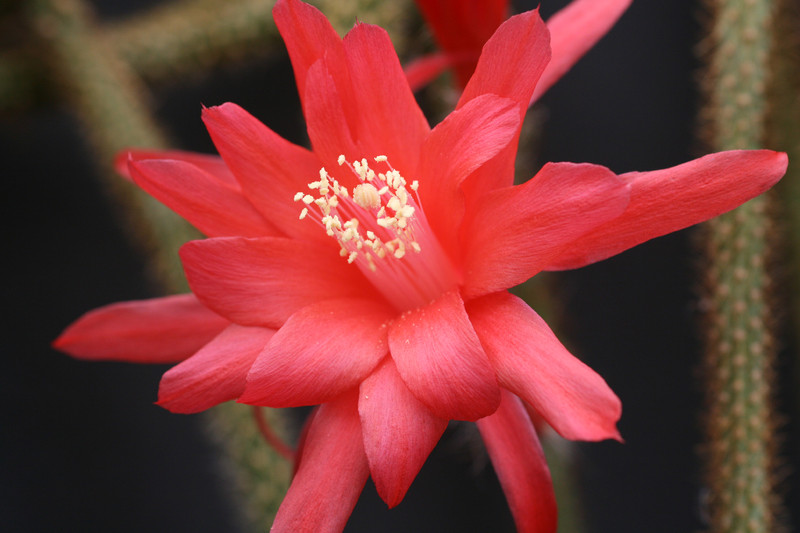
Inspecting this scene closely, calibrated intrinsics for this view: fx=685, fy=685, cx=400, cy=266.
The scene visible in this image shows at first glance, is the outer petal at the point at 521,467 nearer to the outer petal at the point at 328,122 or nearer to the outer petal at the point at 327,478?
the outer petal at the point at 327,478

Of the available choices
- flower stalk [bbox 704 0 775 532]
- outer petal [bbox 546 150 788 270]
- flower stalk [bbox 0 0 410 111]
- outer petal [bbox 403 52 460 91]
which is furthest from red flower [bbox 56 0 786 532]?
flower stalk [bbox 0 0 410 111]

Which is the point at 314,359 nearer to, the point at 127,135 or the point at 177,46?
the point at 127,135

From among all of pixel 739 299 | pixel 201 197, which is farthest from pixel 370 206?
pixel 739 299

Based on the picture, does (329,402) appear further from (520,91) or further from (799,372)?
(799,372)

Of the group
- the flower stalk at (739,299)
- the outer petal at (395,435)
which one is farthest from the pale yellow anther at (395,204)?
the flower stalk at (739,299)

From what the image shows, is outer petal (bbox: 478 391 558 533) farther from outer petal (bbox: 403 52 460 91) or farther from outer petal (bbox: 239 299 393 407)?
outer petal (bbox: 403 52 460 91)

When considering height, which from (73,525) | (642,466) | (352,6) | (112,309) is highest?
(352,6)

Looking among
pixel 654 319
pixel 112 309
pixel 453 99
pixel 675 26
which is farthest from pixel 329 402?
pixel 675 26

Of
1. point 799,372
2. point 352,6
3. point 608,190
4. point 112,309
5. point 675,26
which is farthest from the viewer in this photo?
point 675,26
